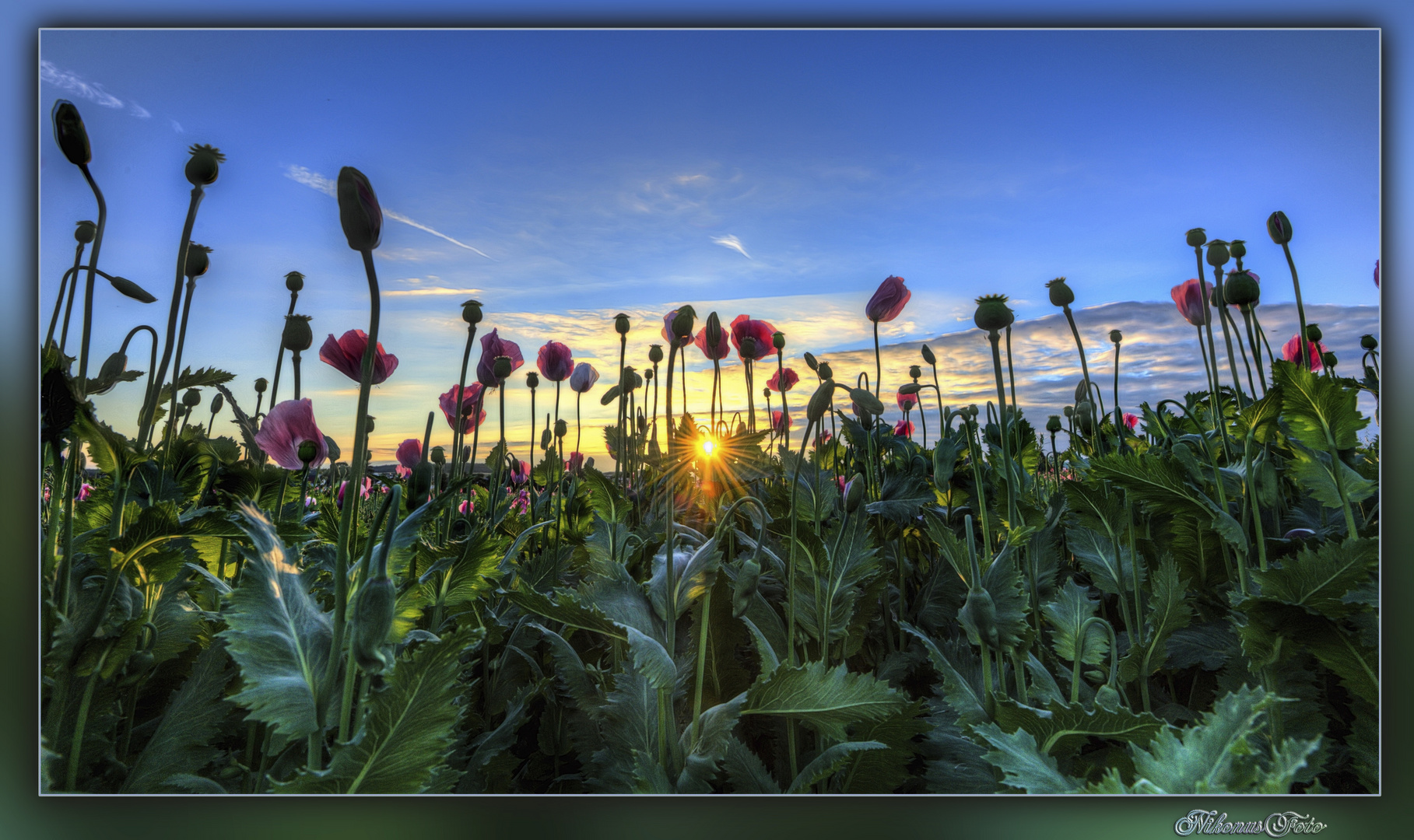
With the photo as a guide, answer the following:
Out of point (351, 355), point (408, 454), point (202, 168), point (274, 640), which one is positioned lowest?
point (274, 640)

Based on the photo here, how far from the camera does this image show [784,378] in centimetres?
94

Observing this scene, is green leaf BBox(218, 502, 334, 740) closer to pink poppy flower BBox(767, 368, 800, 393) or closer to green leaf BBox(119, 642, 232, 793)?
green leaf BBox(119, 642, 232, 793)

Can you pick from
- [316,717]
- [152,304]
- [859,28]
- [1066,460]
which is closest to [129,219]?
[152,304]

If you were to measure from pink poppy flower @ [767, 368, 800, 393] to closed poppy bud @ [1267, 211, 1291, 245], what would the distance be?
1.86 ft

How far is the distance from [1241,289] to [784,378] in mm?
512

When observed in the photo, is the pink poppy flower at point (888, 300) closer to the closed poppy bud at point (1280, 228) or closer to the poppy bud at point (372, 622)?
the closed poppy bud at point (1280, 228)

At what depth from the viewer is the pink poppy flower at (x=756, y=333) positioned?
→ 888 millimetres

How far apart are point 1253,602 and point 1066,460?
0.36 m

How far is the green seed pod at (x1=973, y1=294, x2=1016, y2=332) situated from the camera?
27.9 inches

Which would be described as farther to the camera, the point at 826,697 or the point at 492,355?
the point at 492,355

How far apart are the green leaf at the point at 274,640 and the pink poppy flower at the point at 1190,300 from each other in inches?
38.0

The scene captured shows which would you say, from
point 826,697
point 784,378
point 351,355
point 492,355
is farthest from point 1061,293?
point 351,355

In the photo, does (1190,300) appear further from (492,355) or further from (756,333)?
(492,355)

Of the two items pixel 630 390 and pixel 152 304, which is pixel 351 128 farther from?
pixel 630 390
